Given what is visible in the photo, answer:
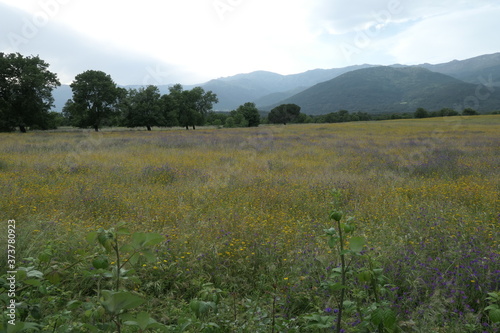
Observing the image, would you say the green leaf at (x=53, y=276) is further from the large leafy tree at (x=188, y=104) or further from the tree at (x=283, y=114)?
the tree at (x=283, y=114)

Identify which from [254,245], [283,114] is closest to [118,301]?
[254,245]

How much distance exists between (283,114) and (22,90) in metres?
71.4

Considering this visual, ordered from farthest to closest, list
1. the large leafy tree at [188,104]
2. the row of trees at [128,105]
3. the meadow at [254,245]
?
the large leafy tree at [188,104], the row of trees at [128,105], the meadow at [254,245]

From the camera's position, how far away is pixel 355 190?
7582 mm

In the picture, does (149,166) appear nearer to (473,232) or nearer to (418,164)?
(473,232)

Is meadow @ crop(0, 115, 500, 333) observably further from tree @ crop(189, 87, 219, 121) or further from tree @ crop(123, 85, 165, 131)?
tree @ crop(189, 87, 219, 121)

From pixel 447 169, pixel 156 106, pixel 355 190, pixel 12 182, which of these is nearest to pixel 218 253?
pixel 355 190

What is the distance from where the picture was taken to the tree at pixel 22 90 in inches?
1332

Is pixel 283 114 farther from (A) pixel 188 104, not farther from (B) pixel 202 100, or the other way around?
(A) pixel 188 104

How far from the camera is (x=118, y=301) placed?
3.83 ft

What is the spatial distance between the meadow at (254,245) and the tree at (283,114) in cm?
8340

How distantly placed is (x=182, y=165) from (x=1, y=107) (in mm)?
38673

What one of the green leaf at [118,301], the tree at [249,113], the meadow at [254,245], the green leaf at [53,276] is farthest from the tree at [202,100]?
the green leaf at [118,301]

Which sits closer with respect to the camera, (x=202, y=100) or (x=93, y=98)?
(x=93, y=98)
